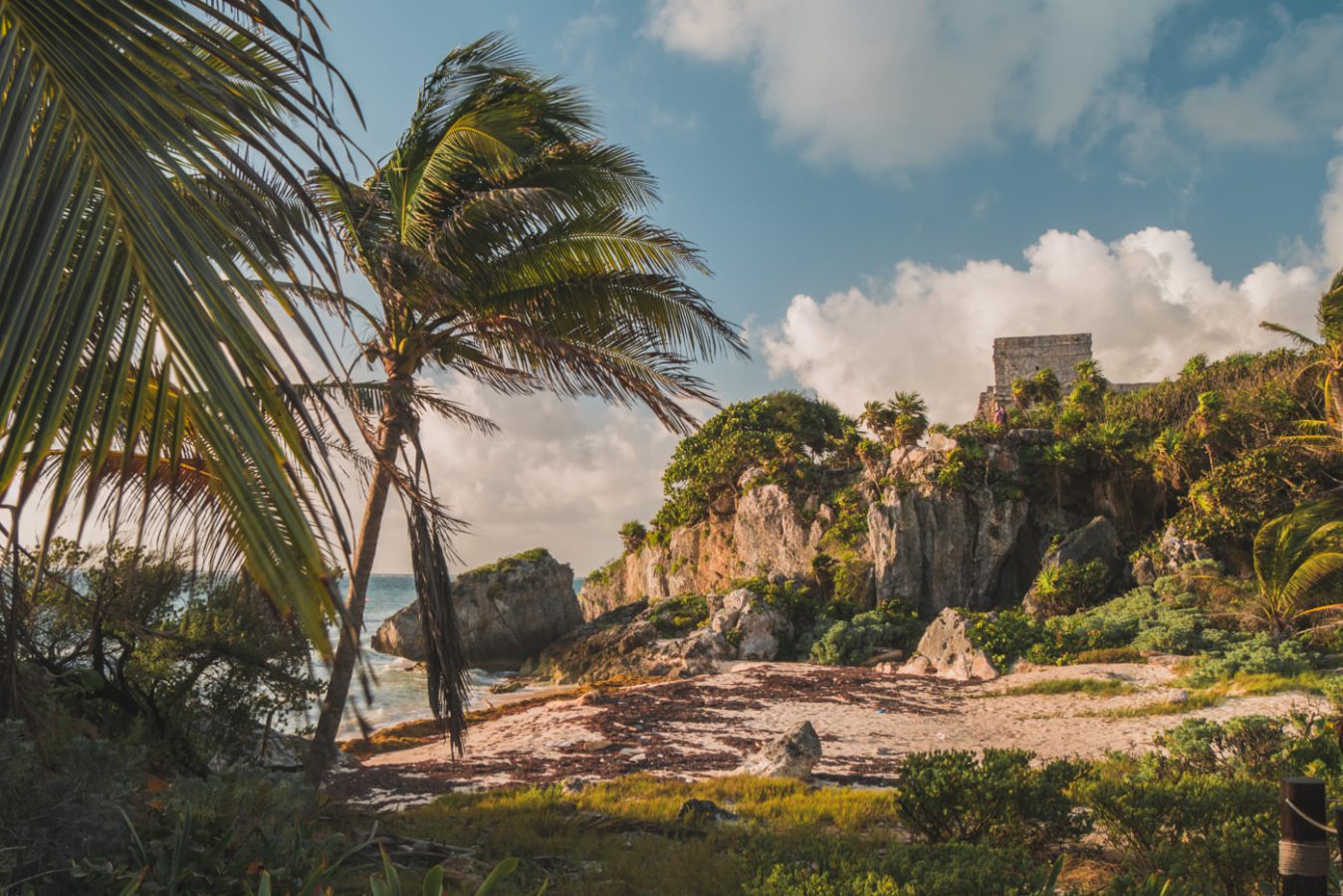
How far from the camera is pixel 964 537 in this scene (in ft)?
88.9

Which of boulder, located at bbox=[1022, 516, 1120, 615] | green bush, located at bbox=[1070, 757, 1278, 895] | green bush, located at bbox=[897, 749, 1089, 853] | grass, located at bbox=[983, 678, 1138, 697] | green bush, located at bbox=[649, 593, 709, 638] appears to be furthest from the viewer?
green bush, located at bbox=[649, 593, 709, 638]

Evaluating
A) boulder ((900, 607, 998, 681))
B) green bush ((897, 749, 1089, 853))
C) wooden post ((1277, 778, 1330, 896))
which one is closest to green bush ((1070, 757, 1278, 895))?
green bush ((897, 749, 1089, 853))

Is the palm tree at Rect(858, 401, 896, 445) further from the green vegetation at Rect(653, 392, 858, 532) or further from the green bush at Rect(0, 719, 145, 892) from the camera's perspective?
the green bush at Rect(0, 719, 145, 892)

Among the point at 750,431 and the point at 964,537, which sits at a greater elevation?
the point at 750,431

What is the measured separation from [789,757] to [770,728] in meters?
4.39

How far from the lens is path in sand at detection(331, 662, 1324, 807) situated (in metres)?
10.8

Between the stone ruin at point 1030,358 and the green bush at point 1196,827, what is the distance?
36.5 m

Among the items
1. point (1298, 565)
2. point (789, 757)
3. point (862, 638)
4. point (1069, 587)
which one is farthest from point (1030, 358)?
point (789, 757)

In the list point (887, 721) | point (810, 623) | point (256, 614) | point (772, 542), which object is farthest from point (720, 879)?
point (772, 542)

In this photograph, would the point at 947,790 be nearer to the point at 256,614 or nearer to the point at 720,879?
the point at 720,879

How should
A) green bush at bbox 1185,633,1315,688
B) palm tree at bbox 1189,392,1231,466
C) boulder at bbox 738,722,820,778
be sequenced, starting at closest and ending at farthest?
1. boulder at bbox 738,722,820,778
2. green bush at bbox 1185,633,1315,688
3. palm tree at bbox 1189,392,1231,466

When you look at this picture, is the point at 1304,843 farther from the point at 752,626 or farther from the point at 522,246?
the point at 752,626

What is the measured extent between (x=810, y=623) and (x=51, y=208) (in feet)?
87.2

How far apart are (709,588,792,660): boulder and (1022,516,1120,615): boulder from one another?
746 cm
